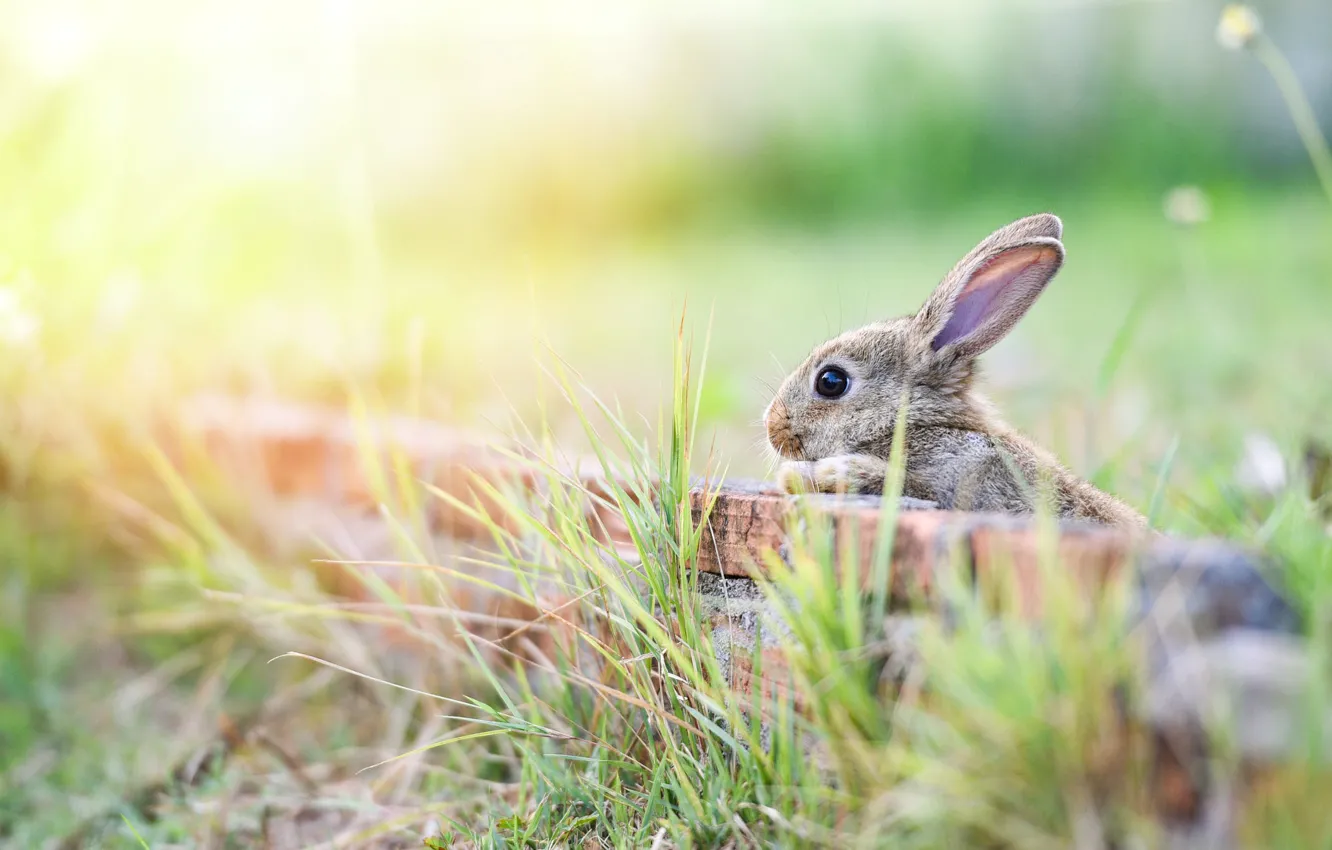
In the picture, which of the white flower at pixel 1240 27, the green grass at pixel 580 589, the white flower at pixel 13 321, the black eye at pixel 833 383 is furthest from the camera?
the white flower at pixel 13 321

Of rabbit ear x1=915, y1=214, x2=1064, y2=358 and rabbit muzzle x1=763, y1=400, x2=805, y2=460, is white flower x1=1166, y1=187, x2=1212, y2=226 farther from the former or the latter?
rabbit muzzle x1=763, y1=400, x2=805, y2=460

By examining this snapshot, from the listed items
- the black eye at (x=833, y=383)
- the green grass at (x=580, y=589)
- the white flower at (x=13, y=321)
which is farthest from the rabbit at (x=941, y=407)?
the white flower at (x=13, y=321)

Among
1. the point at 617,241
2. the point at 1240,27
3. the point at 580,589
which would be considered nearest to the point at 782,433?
the point at 580,589

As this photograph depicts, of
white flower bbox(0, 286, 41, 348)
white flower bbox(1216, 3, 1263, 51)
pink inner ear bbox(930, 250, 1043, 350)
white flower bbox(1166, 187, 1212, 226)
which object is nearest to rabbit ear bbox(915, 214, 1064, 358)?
pink inner ear bbox(930, 250, 1043, 350)

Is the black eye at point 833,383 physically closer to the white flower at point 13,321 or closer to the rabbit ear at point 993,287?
the rabbit ear at point 993,287

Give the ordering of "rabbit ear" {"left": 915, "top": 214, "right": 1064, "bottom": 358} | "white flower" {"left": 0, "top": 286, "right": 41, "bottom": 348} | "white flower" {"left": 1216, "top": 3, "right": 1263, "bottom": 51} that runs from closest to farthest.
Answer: "rabbit ear" {"left": 915, "top": 214, "right": 1064, "bottom": 358}, "white flower" {"left": 1216, "top": 3, "right": 1263, "bottom": 51}, "white flower" {"left": 0, "top": 286, "right": 41, "bottom": 348}

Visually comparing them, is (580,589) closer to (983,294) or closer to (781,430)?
(781,430)

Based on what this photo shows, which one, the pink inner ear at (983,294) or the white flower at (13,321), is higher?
the pink inner ear at (983,294)
